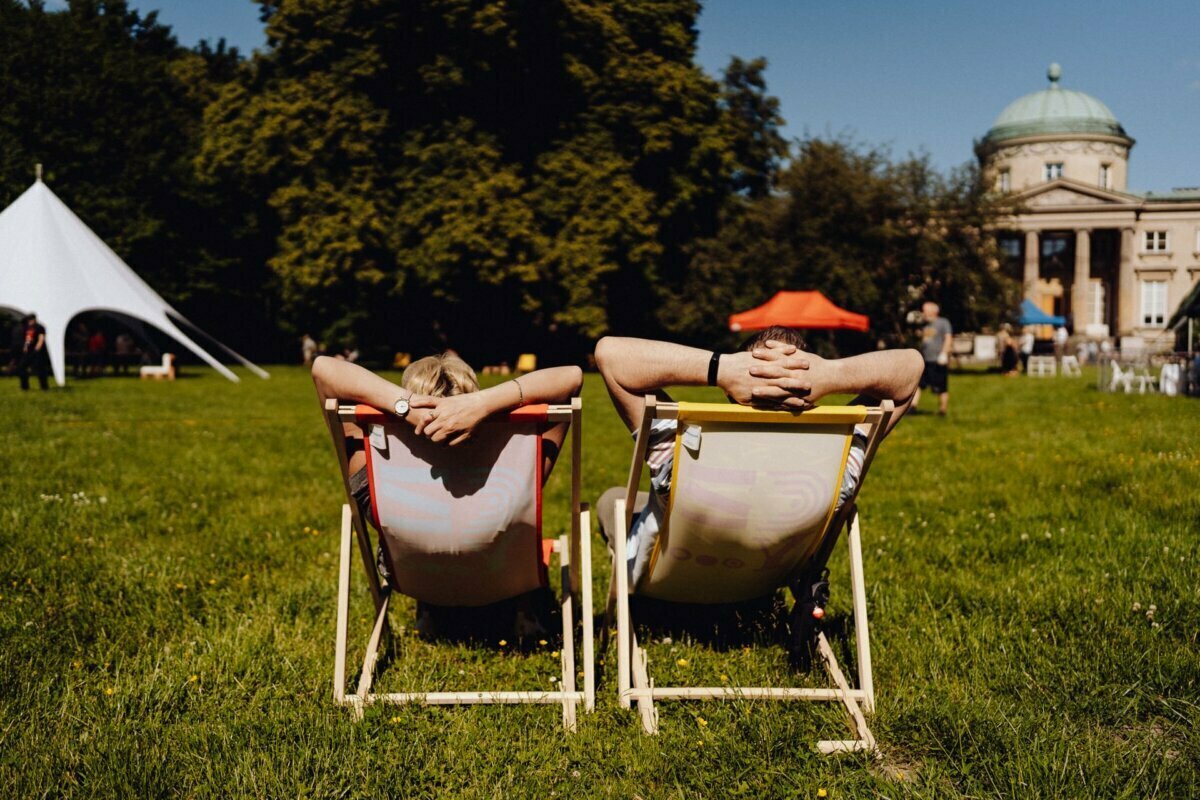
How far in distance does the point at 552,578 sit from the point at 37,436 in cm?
769

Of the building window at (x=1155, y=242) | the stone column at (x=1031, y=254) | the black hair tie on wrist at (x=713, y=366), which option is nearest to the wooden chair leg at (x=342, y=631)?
the black hair tie on wrist at (x=713, y=366)

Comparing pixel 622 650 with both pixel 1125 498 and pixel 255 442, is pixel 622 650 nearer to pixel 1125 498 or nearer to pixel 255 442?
pixel 1125 498

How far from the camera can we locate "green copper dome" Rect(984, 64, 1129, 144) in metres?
66.2

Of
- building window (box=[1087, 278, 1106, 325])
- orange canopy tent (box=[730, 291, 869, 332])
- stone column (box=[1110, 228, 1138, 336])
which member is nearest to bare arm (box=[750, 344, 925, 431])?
orange canopy tent (box=[730, 291, 869, 332])

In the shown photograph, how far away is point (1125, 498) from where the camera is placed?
→ 21.5 ft

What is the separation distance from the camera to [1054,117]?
6656 centimetres

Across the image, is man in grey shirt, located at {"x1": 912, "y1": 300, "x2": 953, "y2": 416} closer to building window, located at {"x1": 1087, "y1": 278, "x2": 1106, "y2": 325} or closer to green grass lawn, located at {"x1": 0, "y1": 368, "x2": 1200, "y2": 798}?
green grass lawn, located at {"x1": 0, "y1": 368, "x2": 1200, "y2": 798}

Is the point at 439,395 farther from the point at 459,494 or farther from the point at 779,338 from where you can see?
the point at 779,338

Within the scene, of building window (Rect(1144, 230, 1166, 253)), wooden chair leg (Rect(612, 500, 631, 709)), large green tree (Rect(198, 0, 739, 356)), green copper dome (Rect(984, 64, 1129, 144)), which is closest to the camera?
wooden chair leg (Rect(612, 500, 631, 709))

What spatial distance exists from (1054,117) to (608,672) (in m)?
72.5

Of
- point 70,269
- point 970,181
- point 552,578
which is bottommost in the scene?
point 552,578

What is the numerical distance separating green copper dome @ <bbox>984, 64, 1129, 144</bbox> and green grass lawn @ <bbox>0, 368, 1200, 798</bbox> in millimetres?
66825

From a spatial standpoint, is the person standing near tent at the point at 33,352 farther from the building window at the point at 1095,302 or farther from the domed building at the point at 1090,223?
the building window at the point at 1095,302

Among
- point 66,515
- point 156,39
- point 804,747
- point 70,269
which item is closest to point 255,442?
point 66,515
